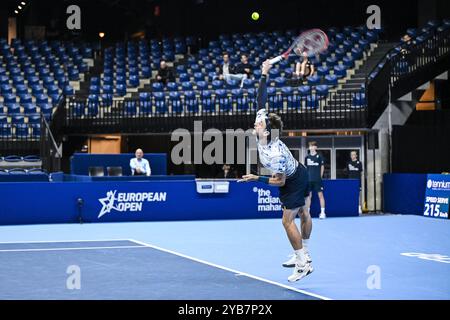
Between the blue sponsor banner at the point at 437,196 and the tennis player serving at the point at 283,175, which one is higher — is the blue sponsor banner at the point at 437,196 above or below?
below

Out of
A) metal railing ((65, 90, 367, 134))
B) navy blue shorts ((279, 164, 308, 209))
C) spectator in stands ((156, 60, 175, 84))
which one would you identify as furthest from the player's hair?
spectator in stands ((156, 60, 175, 84))

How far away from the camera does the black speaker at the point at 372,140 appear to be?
25.3 metres

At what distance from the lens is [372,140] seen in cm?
2548

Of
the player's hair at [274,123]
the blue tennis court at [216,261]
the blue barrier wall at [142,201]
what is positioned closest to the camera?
the blue tennis court at [216,261]

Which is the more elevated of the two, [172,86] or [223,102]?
[172,86]

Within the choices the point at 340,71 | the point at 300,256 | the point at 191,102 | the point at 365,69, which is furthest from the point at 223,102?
the point at 300,256

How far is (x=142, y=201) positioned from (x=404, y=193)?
819 cm

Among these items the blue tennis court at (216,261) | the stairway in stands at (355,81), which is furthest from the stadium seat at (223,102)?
the blue tennis court at (216,261)

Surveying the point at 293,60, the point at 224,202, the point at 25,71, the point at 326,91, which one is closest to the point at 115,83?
the point at 25,71

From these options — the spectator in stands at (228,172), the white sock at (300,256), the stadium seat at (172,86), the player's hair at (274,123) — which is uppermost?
the stadium seat at (172,86)

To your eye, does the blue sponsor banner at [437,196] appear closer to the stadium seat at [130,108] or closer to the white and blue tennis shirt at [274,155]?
the stadium seat at [130,108]

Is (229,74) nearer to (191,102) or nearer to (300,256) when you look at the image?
(191,102)

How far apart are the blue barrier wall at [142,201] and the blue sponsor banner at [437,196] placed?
2.08 metres

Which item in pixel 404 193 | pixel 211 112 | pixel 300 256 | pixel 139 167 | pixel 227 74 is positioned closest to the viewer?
pixel 300 256
